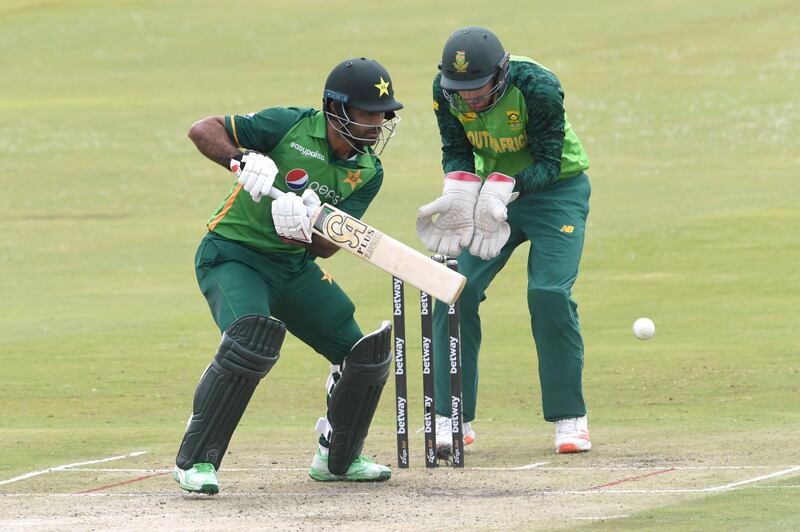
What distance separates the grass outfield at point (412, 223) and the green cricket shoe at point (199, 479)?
116 cm

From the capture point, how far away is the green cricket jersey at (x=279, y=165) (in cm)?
692

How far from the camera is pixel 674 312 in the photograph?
1357cm

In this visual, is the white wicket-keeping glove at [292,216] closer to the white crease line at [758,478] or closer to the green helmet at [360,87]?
the green helmet at [360,87]

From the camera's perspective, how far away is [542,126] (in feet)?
25.4

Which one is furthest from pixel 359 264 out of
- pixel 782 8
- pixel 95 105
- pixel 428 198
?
pixel 782 8

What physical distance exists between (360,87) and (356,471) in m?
1.58

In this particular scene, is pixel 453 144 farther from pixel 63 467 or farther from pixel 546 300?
pixel 63 467

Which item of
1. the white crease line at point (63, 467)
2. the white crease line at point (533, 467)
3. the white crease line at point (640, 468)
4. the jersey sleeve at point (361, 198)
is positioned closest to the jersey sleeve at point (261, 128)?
the jersey sleeve at point (361, 198)

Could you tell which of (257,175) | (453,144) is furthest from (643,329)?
(257,175)

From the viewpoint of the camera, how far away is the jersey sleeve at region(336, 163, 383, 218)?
7160 millimetres

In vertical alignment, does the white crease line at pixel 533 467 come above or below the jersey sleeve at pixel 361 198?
below

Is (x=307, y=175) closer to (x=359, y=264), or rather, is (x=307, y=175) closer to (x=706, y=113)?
(x=359, y=264)

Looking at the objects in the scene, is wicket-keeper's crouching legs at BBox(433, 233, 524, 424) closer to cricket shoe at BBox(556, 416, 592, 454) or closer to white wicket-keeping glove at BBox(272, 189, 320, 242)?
cricket shoe at BBox(556, 416, 592, 454)

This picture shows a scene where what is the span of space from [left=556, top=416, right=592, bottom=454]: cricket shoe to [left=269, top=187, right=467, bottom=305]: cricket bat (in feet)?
4.17
